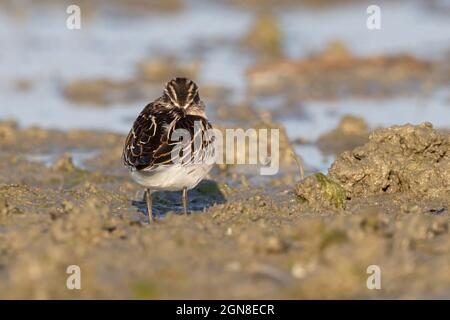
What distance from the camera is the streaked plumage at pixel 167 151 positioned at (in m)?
9.29

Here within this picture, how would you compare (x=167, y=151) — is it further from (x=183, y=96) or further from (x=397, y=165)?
(x=397, y=165)

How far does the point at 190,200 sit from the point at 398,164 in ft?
8.06

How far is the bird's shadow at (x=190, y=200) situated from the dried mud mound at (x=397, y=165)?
138cm

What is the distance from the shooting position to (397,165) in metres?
10.5

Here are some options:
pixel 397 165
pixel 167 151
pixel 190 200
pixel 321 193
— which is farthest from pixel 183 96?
pixel 397 165

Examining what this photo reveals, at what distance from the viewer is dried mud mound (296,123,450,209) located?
10344mm

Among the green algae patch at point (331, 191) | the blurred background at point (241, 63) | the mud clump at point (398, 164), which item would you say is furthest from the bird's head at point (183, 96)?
the blurred background at point (241, 63)

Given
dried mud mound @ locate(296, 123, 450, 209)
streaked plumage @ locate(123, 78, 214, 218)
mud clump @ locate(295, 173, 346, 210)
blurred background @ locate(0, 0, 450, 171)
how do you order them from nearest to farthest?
streaked plumage @ locate(123, 78, 214, 218), mud clump @ locate(295, 173, 346, 210), dried mud mound @ locate(296, 123, 450, 209), blurred background @ locate(0, 0, 450, 171)

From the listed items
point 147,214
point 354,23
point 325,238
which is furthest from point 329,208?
point 354,23

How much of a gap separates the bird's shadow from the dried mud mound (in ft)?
Result: 4.54

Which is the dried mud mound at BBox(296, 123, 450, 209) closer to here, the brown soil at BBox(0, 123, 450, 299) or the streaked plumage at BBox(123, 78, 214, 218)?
the brown soil at BBox(0, 123, 450, 299)

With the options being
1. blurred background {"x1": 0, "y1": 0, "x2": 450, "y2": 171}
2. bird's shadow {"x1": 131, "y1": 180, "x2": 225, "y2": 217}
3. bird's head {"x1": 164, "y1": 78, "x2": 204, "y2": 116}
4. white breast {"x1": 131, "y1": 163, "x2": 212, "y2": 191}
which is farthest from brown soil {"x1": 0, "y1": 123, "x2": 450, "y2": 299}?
blurred background {"x1": 0, "y1": 0, "x2": 450, "y2": 171}

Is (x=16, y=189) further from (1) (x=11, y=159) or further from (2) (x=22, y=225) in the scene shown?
(1) (x=11, y=159)
